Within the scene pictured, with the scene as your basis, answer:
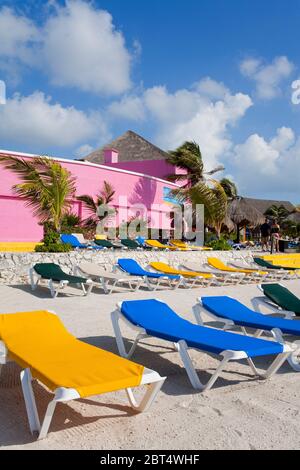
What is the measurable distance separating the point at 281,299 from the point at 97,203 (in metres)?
15.6

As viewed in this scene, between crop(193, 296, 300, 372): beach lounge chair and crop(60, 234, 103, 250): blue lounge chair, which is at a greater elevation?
crop(60, 234, 103, 250): blue lounge chair

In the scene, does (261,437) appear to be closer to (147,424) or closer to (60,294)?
(147,424)

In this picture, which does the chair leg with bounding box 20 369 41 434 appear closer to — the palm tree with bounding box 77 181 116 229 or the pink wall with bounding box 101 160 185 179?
the palm tree with bounding box 77 181 116 229

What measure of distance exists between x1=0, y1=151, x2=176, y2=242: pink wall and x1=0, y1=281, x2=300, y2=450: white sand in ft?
49.3

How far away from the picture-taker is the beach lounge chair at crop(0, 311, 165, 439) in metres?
2.58

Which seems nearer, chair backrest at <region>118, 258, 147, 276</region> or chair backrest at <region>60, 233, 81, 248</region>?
chair backrest at <region>118, 258, 147, 276</region>

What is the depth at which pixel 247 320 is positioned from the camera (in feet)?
15.4

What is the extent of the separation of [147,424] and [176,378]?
3.33ft

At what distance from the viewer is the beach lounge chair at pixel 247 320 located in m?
4.30

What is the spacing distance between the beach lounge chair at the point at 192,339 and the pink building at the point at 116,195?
1458 centimetres

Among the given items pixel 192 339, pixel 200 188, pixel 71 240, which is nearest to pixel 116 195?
pixel 200 188

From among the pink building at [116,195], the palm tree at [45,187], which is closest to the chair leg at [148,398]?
the palm tree at [45,187]

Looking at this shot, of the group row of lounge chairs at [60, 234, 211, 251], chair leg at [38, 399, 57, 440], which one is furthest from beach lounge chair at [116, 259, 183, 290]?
chair leg at [38, 399, 57, 440]

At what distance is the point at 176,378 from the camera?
3832mm
